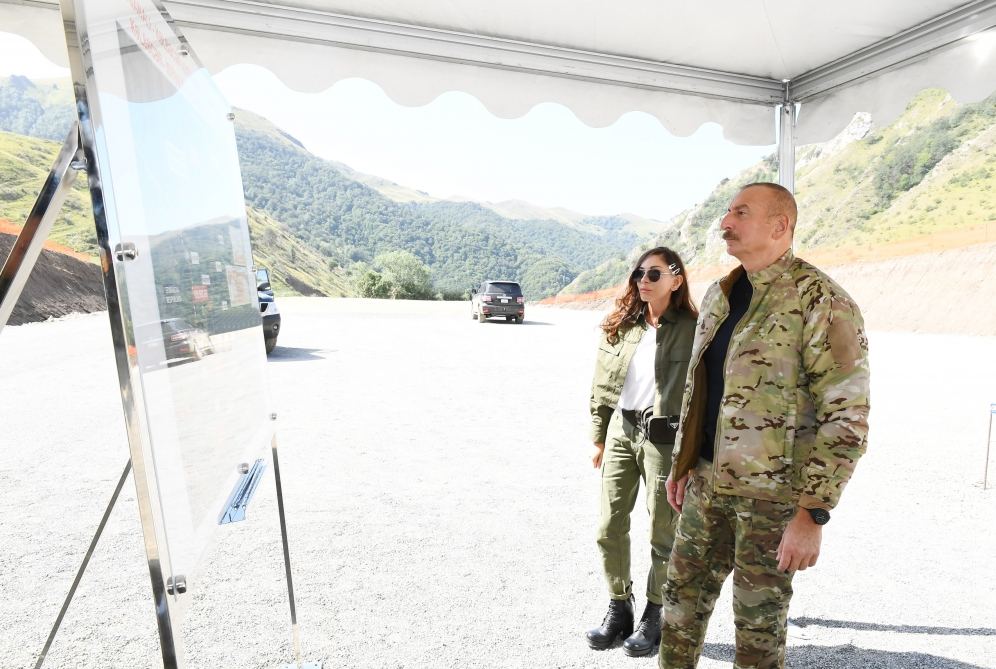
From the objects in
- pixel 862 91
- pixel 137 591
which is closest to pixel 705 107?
pixel 862 91

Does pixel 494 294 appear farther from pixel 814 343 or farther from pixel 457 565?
pixel 814 343

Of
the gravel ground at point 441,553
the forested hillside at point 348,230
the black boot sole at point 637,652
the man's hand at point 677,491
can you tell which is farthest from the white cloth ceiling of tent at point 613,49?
the forested hillside at point 348,230

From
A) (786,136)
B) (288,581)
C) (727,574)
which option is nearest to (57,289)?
(288,581)

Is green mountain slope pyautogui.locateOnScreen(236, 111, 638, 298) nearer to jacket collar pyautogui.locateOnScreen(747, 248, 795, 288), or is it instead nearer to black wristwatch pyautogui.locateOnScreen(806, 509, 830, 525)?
jacket collar pyautogui.locateOnScreen(747, 248, 795, 288)

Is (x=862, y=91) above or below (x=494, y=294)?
above

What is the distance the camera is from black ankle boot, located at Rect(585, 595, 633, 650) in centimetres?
236

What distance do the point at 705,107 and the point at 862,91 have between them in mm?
789

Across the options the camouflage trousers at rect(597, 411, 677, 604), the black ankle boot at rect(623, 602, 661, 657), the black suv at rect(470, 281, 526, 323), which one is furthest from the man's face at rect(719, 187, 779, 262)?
the black suv at rect(470, 281, 526, 323)

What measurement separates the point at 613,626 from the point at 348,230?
105 metres

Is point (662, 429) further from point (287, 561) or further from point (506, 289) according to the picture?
point (506, 289)

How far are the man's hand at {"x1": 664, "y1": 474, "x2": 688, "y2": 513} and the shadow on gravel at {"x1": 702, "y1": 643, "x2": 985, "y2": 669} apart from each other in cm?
80

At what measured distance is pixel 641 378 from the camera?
92.5 inches

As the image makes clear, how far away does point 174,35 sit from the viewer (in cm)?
134

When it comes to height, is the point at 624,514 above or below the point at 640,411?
below
